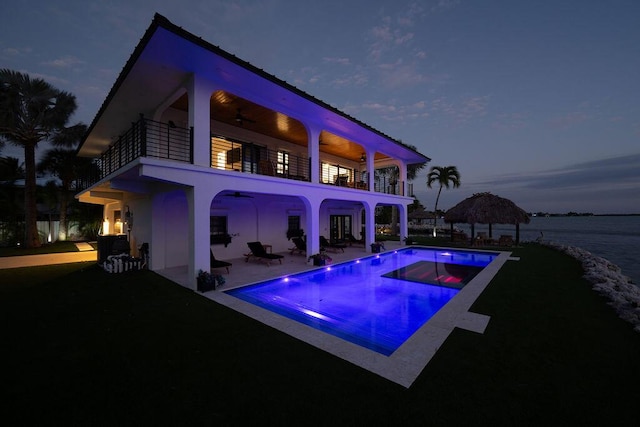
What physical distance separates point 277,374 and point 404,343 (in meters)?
2.30

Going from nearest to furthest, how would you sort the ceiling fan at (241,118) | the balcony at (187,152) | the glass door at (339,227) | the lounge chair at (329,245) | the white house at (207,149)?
the white house at (207,149)
the balcony at (187,152)
the ceiling fan at (241,118)
the lounge chair at (329,245)
the glass door at (339,227)

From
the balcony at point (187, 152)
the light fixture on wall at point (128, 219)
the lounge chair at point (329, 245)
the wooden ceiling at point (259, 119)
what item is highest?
the wooden ceiling at point (259, 119)

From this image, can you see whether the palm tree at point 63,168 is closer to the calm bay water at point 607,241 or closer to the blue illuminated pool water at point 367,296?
the blue illuminated pool water at point 367,296

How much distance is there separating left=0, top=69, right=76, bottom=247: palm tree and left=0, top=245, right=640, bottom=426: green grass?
17.7 m

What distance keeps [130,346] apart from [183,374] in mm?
1559

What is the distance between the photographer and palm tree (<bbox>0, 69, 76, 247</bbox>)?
1602 centimetres

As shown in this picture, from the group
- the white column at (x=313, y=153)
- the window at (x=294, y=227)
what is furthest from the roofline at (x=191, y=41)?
the window at (x=294, y=227)

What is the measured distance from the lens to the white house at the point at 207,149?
7402 millimetres

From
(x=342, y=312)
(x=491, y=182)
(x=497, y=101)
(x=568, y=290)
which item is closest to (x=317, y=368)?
(x=342, y=312)

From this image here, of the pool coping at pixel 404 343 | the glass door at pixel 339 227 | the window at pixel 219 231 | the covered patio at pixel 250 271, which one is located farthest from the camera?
the glass door at pixel 339 227

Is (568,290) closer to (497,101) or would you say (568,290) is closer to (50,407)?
(50,407)

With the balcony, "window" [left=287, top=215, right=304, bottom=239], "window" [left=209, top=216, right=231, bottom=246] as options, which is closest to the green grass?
the balcony

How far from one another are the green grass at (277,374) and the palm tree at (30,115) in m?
17.7

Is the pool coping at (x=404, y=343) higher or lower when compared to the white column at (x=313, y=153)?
lower
